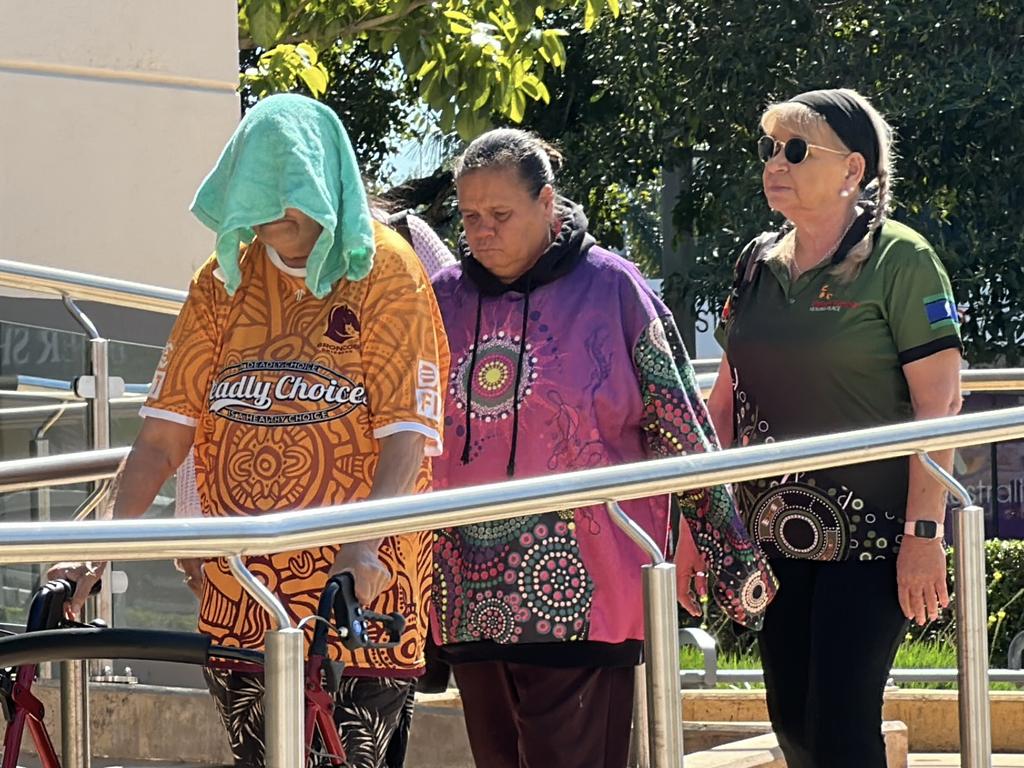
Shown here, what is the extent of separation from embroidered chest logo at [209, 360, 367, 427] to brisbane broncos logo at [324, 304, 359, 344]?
2.2 inches

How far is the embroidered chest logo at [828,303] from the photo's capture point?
3.68 metres

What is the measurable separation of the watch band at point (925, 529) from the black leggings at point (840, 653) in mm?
84

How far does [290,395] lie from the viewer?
3125mm

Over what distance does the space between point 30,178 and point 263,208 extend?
436cm

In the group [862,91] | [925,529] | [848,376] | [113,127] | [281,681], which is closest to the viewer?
[281,681]

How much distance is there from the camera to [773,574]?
374 cm

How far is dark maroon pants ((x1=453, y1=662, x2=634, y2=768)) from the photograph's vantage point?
3.62 m

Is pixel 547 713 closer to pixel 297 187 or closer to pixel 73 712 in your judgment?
pixel 73 712

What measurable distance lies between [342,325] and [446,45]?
5.58m

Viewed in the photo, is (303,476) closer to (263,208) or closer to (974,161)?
(263,208)

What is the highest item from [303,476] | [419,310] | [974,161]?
[974,161]

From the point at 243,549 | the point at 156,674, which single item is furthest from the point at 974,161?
the point at 243,549

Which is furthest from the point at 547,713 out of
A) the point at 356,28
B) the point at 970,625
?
the point at 356,28

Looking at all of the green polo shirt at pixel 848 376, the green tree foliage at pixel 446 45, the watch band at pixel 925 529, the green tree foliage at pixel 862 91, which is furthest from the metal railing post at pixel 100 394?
the green tree foliage at pixel 862 91
